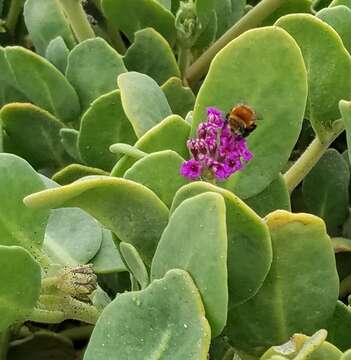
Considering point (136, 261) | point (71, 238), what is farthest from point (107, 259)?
point (136, 261)

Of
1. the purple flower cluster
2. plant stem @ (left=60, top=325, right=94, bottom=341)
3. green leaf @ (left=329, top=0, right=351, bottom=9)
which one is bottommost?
plant stem @ (left=60, top=325, right=94, bottom=341)

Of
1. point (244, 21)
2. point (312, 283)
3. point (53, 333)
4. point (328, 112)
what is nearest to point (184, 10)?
point (244, 21)

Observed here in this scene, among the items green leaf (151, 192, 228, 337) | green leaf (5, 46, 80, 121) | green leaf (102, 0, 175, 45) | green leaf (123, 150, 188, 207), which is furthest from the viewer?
green leaf (102, 0, 175, 45)

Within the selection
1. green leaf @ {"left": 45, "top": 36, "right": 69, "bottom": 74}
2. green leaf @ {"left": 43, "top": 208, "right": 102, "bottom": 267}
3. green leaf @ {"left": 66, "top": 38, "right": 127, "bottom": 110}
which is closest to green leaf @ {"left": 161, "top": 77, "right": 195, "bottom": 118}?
green leaf @ {"left": 66, "top": 38, "right": 127, "bottom": 110}

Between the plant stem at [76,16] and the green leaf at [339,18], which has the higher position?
the green leaf at [339,18]

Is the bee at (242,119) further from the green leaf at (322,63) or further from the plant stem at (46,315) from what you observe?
the plant stem at (46,315)

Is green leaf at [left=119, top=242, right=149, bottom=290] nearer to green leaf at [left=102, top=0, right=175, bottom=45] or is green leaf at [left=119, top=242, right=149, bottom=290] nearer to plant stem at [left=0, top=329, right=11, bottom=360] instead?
plant stem at [left=0, top=329, right=11, bottom=360]

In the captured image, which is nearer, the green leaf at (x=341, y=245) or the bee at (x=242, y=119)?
the bee at (x=242, y=119)

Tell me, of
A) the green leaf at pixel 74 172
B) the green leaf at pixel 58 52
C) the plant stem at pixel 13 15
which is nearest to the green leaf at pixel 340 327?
the green leaf at pixel 74 172
